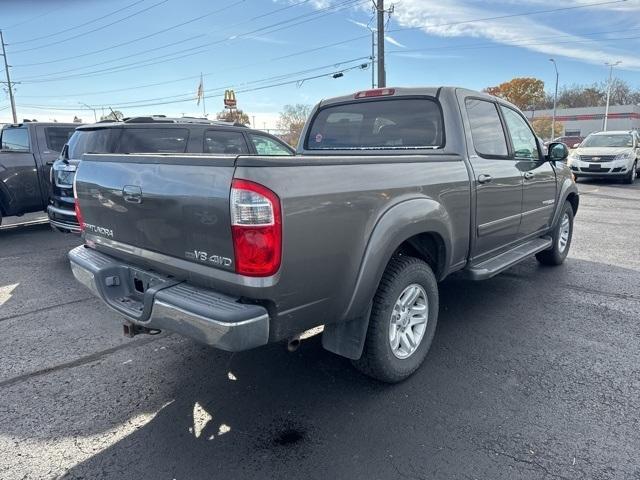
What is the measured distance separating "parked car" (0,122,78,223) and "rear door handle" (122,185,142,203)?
6765 mm

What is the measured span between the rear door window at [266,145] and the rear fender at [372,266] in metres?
4.93

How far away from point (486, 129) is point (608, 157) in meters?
13.3

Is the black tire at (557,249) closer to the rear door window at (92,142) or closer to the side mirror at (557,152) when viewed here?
the side mirror at (557,152)

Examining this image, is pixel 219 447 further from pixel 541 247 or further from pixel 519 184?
pixel 541 247

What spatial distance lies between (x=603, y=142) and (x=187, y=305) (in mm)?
17359

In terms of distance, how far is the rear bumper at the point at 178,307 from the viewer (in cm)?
210

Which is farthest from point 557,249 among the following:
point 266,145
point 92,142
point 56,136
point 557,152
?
point 56,136

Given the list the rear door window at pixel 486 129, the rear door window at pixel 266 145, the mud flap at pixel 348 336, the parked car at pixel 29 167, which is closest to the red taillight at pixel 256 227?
the mud flap at pixel 348 336

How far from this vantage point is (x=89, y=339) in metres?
3.86

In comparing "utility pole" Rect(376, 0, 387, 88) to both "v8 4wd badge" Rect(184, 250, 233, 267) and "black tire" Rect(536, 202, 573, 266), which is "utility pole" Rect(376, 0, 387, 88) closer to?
"black tire" Rect(536, 202, 573, 266)

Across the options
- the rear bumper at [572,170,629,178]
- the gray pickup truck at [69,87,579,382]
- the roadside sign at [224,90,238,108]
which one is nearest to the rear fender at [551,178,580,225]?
the gray pickup truck at [69,87,579,382]

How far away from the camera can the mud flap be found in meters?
2.67

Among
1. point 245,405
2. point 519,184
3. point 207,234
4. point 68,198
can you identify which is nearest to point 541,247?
point 519,184

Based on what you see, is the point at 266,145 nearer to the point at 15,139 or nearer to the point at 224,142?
the point at 224,142
